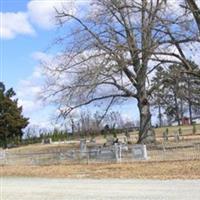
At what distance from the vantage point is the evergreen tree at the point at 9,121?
252 ft

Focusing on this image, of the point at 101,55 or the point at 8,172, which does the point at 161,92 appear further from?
the point at 8,172

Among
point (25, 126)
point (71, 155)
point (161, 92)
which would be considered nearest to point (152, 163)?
point (71, 155)

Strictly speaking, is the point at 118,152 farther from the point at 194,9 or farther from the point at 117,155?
the point at 194,9

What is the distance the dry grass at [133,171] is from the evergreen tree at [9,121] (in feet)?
166

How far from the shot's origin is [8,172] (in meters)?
26.6

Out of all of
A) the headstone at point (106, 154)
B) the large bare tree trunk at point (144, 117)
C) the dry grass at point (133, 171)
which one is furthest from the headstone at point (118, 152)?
the large bare tree trunk at point (144, 117)

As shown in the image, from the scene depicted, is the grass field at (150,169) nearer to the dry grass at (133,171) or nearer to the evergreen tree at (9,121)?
the dry grass at (133,171)
